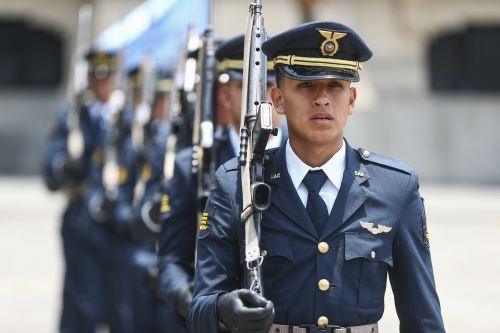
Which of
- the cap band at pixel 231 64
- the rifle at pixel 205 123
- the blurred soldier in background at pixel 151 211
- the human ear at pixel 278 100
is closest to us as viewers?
the human ear at pixel 278 100

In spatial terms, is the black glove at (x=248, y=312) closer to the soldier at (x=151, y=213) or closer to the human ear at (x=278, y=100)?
the human ear at (x=278, y=100)

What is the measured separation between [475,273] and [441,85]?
10310 mm

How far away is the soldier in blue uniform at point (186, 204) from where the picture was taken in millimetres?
4738

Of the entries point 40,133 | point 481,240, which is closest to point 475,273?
point 481,240

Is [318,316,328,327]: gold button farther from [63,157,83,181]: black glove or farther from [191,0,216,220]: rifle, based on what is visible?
[63,157,83,181]: black glove

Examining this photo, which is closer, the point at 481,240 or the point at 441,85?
the point at 481,240

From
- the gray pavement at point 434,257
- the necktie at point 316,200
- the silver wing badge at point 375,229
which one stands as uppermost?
the necktie at point 316,200

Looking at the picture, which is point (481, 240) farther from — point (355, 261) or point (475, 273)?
point (355, 261)

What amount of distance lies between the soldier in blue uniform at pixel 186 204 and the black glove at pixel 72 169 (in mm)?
4097

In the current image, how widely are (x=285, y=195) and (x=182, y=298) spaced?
3.98 feet

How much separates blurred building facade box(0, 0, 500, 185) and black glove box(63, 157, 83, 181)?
9.92 m

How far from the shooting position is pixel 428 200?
17.2 m

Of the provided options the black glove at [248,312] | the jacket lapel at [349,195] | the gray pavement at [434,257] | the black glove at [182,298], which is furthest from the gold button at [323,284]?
the gray pavement at [434,257]

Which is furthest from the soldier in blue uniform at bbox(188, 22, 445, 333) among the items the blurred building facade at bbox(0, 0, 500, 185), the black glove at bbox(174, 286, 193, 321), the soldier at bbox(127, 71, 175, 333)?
the blurred building facade at bbox(0, 0, 500, 185)
